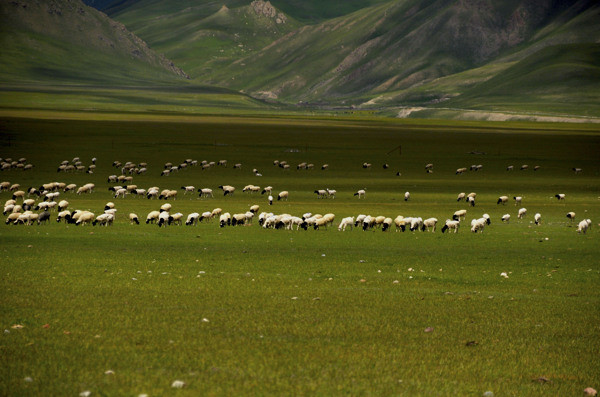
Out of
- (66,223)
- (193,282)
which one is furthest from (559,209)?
(193,282)

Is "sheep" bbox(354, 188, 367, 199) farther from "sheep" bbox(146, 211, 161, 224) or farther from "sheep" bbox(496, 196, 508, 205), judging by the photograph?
"sheep" bbox(146, 211, 161, 224)

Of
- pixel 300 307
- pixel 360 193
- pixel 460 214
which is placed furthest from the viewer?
pixel 360 193

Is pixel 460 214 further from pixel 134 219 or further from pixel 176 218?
pixel 134 219

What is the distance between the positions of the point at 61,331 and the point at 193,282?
23.2 ft

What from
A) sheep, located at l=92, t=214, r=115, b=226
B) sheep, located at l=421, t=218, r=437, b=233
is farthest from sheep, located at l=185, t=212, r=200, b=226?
sheep, located at l=421, t=218, r=437, b=233

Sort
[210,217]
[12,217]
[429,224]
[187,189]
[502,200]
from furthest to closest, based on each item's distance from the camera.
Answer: [187,189] < [502,200] < [210,217] < [429,224] < [12,217]

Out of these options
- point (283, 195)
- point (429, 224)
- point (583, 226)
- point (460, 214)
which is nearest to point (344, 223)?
point (429, 224)

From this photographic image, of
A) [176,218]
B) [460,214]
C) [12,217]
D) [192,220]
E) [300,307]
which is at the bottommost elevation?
[460,214]

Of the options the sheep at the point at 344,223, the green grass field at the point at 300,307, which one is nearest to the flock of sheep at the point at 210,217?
the sheep at the point at 344,223

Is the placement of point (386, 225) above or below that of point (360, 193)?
above

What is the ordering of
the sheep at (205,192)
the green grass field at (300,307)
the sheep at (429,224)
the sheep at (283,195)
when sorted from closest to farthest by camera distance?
the green grass field at (300,307), the sheep at (429,224), the sheep at (283,195), the sheep at (205,192)

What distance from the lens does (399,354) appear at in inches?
583

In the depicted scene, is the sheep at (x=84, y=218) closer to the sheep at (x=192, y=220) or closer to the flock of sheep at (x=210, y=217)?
the flock of sheep at (x=210, y=217)

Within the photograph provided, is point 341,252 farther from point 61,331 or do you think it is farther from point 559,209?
point 559,209
